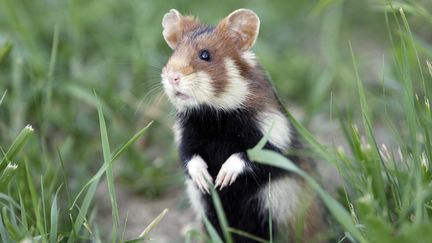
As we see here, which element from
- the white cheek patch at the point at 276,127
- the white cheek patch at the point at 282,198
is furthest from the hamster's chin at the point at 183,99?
the white cheek patch at the point at 282,198

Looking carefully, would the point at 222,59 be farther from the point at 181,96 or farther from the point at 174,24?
the point at 174,24

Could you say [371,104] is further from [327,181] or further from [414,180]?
[414,180]

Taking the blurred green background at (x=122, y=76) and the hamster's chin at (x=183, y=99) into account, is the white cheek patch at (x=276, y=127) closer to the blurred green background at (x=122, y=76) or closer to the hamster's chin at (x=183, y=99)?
the hamster's chin at (x=183, y=99)

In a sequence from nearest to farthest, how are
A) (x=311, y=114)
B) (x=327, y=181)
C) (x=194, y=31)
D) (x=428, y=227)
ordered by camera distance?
(x=428, y=227) → (x=194, y=31) → (x=327, y=181) → (x=311, y=114)

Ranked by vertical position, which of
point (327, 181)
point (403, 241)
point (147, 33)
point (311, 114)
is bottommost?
point (327, 181)

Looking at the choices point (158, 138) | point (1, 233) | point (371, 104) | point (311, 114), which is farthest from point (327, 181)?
point (1, 233)

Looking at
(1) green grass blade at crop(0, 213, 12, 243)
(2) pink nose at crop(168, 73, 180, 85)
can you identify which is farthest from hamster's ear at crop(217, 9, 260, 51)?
(1) green grass blade at crop(0, 213, 12, 243)

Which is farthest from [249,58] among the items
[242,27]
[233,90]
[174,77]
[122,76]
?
[122,76]
